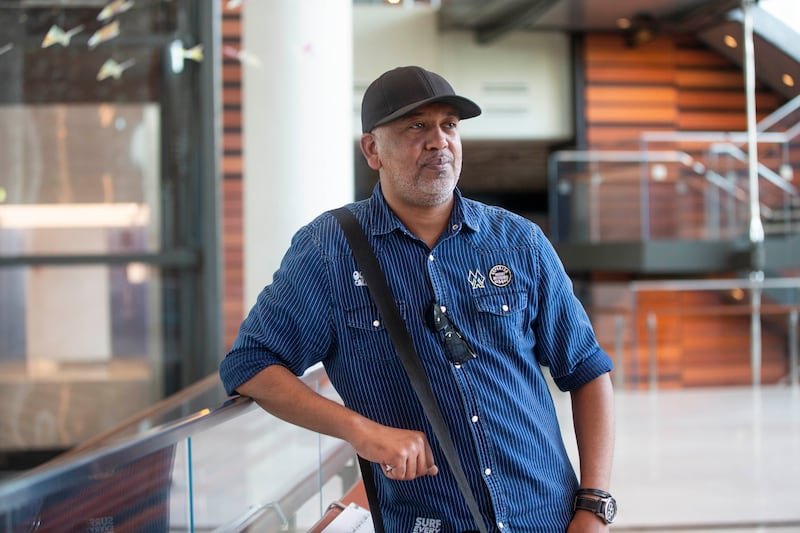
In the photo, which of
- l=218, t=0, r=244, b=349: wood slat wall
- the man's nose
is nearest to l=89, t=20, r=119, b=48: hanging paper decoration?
l=218, t=0, r=244, b=349: wood slat wall

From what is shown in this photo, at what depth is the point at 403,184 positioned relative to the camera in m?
1.82

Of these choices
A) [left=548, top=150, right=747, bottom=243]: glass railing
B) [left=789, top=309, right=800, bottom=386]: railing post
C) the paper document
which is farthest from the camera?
[left=548, top=150, right=747, bottom=243]: glass railing

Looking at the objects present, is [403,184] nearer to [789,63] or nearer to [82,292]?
[82,292]

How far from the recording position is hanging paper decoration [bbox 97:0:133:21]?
705 cm

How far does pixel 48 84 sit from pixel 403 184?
606 cm

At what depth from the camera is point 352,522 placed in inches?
87.0

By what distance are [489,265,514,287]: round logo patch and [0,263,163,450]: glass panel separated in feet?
18.2

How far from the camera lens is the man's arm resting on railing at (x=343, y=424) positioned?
163cm

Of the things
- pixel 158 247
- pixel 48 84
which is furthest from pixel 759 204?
pixel 48 84

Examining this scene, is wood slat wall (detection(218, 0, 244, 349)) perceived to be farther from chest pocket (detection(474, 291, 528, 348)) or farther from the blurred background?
chest pocket (detection(474, 291, 528, 348))

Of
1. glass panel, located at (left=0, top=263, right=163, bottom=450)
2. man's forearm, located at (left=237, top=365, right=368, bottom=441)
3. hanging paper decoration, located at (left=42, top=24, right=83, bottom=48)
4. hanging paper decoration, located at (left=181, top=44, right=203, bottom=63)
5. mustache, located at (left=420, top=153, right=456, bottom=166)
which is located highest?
hanging paper decoration, located at (left=42, top=24, right=83, bottom=48)

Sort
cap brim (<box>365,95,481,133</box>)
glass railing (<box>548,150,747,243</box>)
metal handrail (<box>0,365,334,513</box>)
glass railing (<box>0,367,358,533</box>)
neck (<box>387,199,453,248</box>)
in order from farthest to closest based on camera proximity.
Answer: glass railing (<box>548,150,747,243</box>), neck (<box>387,199,453,248</box>), cap brim (<box>365,95,481,133</box>), glass railing (<box>0,367,358,533</box>), metal handrail (<box>0,365,334,513</box>)

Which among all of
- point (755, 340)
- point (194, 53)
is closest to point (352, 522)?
point (194, 53)

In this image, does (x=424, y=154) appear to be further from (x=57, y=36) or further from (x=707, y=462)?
(x=57, y=36)
